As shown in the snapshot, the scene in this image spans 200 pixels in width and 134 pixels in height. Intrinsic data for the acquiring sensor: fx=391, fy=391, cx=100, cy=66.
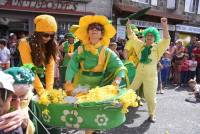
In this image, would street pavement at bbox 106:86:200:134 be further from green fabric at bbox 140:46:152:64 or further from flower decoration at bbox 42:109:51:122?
flower decoration at bbox 42:109:51:122

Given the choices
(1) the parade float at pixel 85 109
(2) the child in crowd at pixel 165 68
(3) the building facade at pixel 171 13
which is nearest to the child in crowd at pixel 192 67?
(2) the child in crowd at pixel 165 68

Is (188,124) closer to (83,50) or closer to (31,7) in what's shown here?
(83,50)

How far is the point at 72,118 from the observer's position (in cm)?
367

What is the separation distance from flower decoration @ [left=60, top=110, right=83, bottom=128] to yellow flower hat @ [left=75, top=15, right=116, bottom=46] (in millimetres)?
1258

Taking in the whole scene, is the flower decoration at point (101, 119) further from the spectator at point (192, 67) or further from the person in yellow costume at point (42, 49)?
the spectator at point (192, 67)

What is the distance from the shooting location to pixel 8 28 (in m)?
14.7

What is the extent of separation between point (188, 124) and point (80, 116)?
12.8ft

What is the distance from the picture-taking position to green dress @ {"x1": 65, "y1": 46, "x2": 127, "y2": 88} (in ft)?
15.1

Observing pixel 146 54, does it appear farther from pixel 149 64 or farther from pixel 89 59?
pixel 89 59

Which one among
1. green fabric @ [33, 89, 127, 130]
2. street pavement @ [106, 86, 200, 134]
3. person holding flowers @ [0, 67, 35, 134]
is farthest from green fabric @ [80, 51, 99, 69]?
street pavement @ [106, 86, 200, 134]

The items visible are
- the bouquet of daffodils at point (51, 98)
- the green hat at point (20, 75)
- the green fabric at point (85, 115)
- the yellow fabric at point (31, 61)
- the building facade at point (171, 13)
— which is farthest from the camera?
the building facade at point (171, 13)

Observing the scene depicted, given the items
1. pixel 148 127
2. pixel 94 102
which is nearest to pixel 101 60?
pixel 94 102

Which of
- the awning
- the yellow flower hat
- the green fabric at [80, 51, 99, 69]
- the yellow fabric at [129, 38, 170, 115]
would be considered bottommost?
the yellow fabric at [129, 38, 170, 115]

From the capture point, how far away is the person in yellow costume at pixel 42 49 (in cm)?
416
